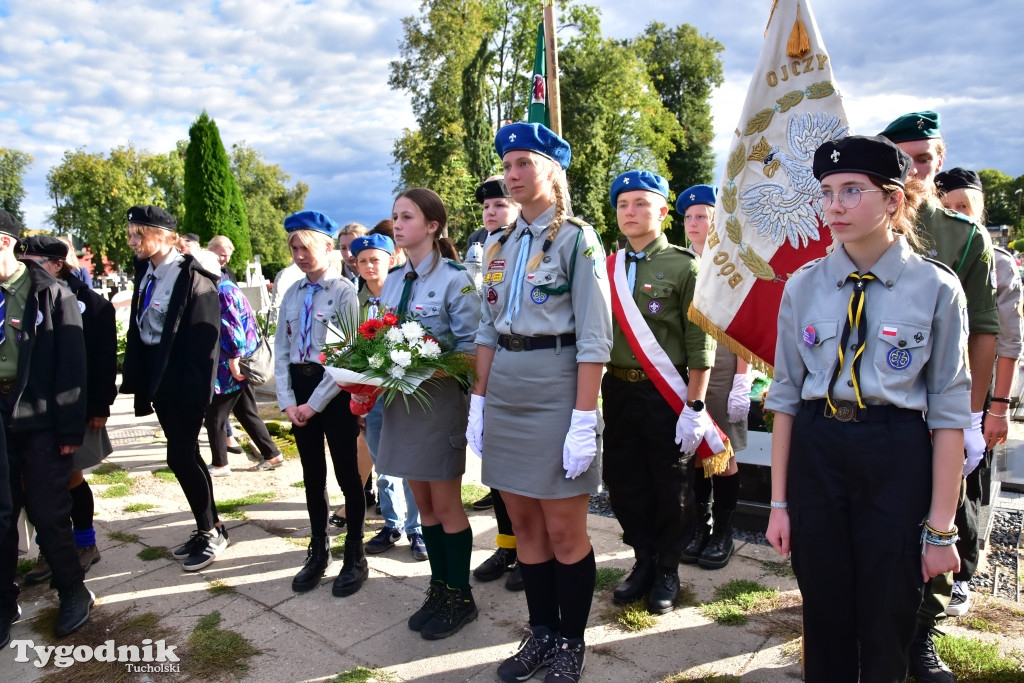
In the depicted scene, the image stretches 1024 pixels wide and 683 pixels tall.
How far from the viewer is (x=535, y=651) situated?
2891 millimetres

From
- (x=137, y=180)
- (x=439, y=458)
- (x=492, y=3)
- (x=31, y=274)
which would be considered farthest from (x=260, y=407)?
(x=137, y=180)

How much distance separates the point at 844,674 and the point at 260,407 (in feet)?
27.0

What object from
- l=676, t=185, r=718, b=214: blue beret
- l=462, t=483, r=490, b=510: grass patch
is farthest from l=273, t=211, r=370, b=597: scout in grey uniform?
l=676, t=185, r=718, b=214: blue beret

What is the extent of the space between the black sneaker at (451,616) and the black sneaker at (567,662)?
0.63m

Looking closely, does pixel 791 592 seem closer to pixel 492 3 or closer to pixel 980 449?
pixel 980 449

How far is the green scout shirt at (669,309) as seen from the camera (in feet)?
11.1

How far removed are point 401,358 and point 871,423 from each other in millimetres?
1863

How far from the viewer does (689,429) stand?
3.21 m

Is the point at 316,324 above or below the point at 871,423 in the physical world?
above

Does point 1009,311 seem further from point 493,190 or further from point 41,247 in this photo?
point 41,247

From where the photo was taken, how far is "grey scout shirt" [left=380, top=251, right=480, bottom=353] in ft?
10.9

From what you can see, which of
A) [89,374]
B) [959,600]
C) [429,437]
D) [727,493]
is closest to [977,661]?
[959,600]

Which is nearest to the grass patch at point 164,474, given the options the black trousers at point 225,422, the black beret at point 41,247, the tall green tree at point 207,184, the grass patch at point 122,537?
the black trousers at point 225,422

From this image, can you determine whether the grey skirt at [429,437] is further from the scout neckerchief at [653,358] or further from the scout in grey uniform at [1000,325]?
the scout in grey uniform at [1000,325]
